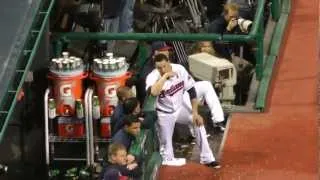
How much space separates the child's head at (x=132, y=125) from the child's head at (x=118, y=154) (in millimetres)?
370

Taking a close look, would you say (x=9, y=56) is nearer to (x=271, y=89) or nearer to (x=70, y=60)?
(x=70, y=60)

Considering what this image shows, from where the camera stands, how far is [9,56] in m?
9.00

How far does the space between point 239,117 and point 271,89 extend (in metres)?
0.94

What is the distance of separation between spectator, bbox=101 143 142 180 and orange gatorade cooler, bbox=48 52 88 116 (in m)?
2.08

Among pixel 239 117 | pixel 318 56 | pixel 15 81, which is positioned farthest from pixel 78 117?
pixel 318 56

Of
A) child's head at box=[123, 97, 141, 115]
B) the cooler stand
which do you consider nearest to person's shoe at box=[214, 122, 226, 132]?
the cooler stand

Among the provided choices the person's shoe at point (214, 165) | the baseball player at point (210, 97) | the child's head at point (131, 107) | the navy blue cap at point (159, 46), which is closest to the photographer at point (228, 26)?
the navy blue cap at point (159, 46)

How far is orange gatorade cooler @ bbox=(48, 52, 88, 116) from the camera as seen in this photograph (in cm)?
976

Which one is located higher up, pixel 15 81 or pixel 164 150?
pixel 15 81

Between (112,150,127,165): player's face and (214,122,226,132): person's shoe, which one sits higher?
(112,150,127,165): player's face

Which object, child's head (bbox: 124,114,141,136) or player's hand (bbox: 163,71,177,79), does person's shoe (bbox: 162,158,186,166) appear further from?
child's head (bbox: 124,114,141,136)

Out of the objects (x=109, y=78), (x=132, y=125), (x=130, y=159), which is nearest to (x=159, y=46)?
(x=109, y=78)

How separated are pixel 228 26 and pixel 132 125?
11.0 ft

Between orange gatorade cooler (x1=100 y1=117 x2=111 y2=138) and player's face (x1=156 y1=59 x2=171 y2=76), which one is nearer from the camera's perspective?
player's face (x1=156 y1=59 x2=171 y2=76)
